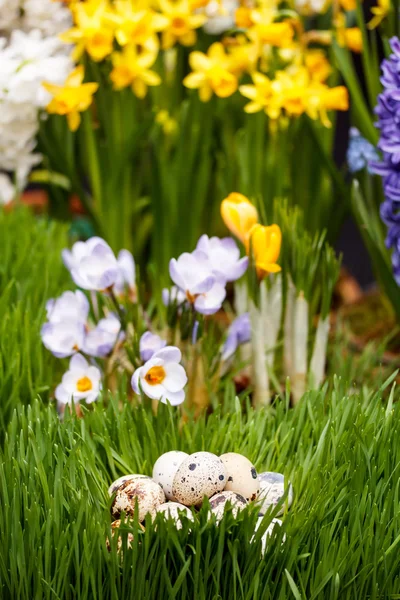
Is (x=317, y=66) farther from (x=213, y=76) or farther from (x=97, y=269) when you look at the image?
(x=97, y=269)

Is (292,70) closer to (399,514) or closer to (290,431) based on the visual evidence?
(290,431)

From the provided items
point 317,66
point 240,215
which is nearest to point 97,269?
point 240,215

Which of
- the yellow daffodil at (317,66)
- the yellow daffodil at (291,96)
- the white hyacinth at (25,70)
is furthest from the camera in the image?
the yellow daffodil at (317,66)

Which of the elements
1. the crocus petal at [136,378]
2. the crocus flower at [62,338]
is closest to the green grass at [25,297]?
the crocus flower at [62,338]

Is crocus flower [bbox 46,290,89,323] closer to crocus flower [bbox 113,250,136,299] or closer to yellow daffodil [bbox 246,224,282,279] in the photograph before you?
crocus flower [bbox 113,250,136,299]

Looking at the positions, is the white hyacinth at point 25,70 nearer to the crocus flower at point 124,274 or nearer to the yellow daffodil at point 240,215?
the crocus flower at point 124,274

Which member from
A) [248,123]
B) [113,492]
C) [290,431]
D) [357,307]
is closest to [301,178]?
[248,123]
